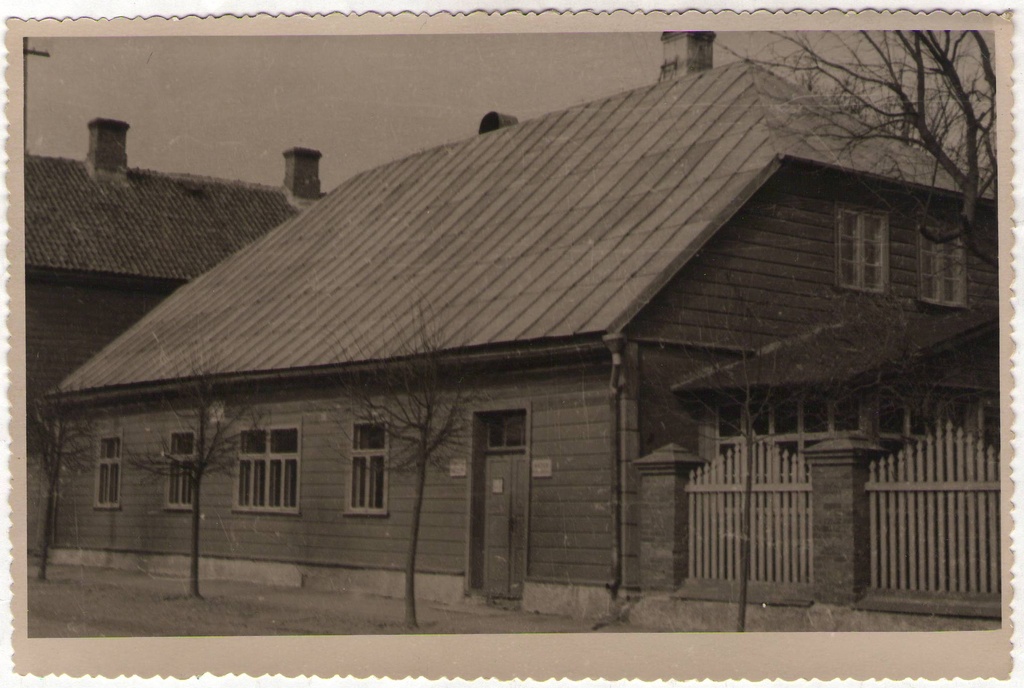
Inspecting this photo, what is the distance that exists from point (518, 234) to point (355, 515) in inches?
175

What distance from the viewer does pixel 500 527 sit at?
18.0 metres

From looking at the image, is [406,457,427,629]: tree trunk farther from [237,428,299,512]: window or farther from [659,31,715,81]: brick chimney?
[659,31,715,81]: brick chimney

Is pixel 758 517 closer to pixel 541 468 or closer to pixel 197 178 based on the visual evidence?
pixel 541 468

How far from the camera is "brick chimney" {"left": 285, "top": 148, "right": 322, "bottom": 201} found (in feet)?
91.0

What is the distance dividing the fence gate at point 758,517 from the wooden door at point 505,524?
2.76 m

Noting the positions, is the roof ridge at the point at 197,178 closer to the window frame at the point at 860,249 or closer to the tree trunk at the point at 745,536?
the window frame at the point at 860,249

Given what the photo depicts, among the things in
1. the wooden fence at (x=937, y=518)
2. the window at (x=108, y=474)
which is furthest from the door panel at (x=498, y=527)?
the window at (x=108, y=474)

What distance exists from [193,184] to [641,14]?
2183cm

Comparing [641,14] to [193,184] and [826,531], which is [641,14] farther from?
[193,184]

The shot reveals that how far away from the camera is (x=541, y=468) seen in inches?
679

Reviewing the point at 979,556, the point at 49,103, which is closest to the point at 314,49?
the point at 49,103

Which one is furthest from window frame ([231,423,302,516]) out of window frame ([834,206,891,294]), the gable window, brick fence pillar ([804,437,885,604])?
brick fence pillar ([804,437,885,604])

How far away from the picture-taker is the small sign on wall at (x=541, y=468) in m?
17.2

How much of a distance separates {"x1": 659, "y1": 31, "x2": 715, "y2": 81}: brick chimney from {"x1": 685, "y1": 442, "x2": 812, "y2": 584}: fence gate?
712 cm
